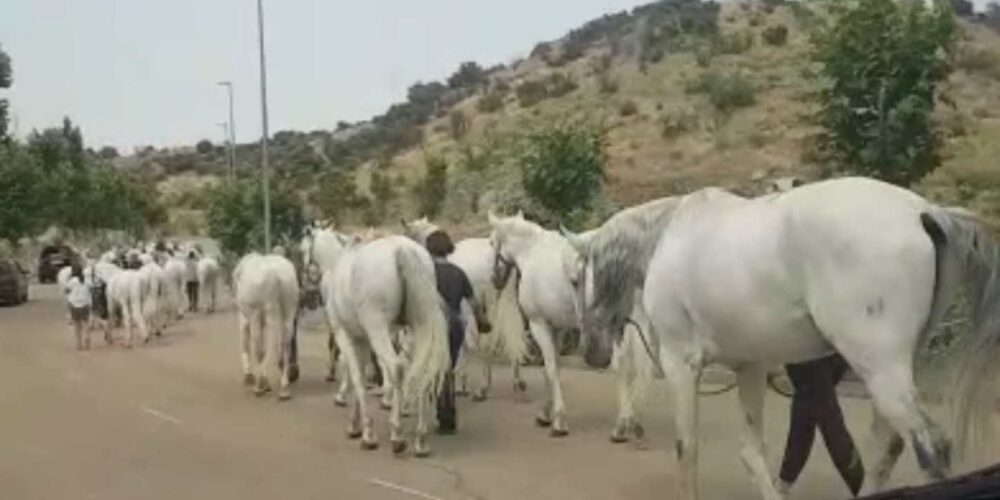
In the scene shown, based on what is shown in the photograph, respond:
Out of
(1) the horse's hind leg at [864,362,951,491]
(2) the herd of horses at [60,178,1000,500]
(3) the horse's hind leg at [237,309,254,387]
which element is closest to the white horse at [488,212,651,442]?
(2) the herd of horses at [60,178,1000,500]

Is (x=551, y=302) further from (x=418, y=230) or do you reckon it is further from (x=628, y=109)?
(x=628, y=109)

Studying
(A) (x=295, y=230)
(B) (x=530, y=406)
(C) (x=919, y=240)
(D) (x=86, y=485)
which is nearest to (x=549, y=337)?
(B) (x=530, y=406)

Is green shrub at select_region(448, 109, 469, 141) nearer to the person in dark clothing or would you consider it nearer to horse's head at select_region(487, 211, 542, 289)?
horse's head at select_region(487, 211, 542, 289)

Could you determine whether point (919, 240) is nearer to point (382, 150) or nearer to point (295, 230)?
point (295, 230)

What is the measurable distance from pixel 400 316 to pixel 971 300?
6617mm

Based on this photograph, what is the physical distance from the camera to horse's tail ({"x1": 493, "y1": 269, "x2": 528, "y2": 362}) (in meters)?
15.9

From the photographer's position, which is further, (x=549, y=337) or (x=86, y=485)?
(x=549, y=337)

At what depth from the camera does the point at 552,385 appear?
548 inches

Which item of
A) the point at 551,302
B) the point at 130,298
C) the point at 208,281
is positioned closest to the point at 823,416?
the point at 551,302

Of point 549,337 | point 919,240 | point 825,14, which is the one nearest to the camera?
point 919,240

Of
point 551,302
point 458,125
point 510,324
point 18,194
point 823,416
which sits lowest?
point 510,324

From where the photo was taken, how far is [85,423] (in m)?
16.1

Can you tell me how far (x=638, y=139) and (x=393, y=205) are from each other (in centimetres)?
912

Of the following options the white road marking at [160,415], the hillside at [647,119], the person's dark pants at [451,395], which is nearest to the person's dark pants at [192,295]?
the hillside at [647,119]
